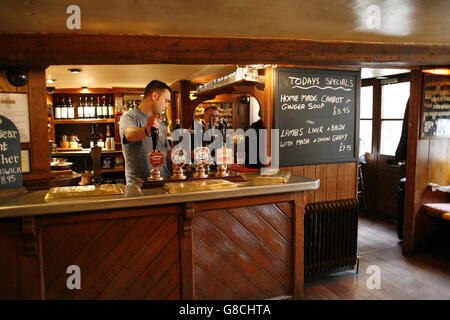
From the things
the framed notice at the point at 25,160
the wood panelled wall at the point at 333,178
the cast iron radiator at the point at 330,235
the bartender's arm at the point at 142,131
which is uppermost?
the bartender's arm at the point at 142,131

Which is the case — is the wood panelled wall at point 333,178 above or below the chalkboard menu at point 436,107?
below

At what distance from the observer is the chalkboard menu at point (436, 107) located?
433cm


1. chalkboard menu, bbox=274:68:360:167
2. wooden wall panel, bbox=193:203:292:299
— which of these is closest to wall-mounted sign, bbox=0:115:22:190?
wooden wall panel, bbox=193:203:292:299

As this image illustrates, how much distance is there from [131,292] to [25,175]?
1.54 meters

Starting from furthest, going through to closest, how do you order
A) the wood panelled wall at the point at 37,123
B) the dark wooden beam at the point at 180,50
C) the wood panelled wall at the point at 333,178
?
the wood panelled wall at the point at 333,178, the wood panelled wall at the point at 37,123, the dark wooden beam at the point at 180,50

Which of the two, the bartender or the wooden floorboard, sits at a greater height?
the bartender

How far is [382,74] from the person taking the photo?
18.9 ft

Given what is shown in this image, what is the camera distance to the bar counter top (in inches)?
90.7

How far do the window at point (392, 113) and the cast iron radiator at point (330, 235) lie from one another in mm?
2537

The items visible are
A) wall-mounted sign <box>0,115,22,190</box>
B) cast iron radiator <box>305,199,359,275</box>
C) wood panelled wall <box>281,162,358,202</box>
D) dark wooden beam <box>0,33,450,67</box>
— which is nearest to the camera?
wall-mounted sign <box>0,115,22,190</box>

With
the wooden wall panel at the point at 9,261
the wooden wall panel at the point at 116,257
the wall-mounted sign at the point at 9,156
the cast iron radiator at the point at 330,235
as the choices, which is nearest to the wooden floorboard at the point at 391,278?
the cast iron radiator at the point at 330,235

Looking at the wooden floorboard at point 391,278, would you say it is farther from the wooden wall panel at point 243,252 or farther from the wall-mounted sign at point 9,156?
the wall-mounted sign at point 9,156

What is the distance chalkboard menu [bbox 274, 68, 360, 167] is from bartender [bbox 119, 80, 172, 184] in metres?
1.24

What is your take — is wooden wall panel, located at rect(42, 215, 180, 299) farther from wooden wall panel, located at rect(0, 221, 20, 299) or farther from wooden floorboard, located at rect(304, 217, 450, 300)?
wooden floorboard, located at rect(304, 217, 450, 300)
